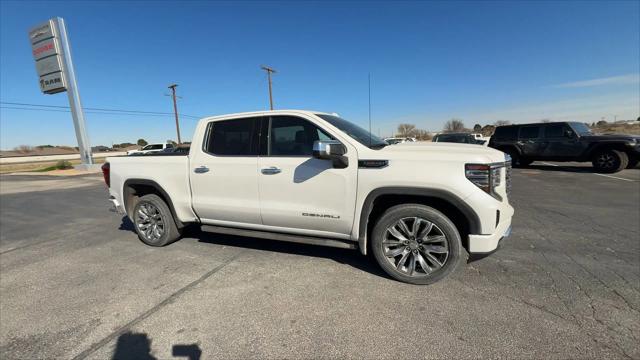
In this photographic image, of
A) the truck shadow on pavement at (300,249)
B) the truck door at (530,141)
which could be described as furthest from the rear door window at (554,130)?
the truck shadow on pavement at (300,249)

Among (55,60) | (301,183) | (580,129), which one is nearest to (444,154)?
(301,183)

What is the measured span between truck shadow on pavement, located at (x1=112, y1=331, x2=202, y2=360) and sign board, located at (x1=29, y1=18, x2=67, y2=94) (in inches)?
1047

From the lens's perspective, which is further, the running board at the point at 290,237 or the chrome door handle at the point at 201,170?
the chrome door handle at the point at 201,170

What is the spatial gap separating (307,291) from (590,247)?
3.75 meters

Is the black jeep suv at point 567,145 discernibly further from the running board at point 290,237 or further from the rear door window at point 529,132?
the running board at point 290,237

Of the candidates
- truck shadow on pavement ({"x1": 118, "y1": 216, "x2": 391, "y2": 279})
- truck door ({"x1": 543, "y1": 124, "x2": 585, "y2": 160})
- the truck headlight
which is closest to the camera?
the truck headlight

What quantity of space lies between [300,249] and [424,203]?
1.83m

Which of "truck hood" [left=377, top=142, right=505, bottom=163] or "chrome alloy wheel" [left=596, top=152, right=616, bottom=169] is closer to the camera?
"truck hood" [left=377, top=142, right=505, bottom=163]

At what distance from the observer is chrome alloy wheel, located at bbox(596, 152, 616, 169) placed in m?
10.4

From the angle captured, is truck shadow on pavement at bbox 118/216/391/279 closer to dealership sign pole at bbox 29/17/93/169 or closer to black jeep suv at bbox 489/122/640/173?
black jeep suv at bbox 489/122/640/173

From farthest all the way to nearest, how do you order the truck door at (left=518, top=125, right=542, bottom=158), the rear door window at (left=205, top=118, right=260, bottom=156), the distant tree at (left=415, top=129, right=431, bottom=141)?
the distant tree at (left=415, top=129, right=431, bottom=141) → the truck door at (left=518, top=125, right=542, bottom=158) → the rear door window at (left=205, top=118, right=260, bottom=156)

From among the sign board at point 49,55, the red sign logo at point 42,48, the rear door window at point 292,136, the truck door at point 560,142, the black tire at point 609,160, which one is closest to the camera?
the rear door window at point 292,136

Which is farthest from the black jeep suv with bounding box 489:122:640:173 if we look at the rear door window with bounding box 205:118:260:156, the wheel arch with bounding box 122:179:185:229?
the wheel arch with bounding box 122:179:185:229

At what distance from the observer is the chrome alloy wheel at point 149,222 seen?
4414mm
